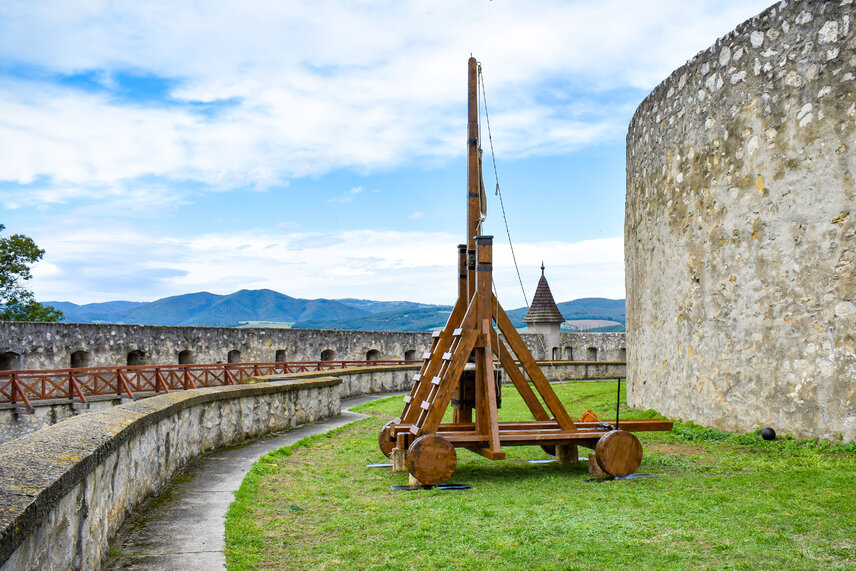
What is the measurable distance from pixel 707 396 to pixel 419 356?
2619 cm

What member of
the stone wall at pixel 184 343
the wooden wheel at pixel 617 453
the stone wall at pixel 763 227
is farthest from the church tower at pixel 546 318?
the wooden wheel at pixel 617 453

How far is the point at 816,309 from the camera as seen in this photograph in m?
7.99

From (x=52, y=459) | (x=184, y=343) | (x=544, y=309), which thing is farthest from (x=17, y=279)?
(x=52, y=459)

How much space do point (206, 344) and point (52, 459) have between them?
2603cm

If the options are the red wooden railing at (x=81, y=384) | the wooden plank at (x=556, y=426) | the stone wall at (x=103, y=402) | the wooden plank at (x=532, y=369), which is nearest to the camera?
the wooden plank at (x=532, y=369)

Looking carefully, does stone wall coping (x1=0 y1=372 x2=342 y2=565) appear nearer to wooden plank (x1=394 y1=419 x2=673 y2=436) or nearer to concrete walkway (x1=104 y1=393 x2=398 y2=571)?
concrete walkway (x1=104 y1=393 x2=398 y2=571)

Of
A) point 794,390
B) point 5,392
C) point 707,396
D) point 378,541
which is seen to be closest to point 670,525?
point 378,541

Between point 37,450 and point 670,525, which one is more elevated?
Result: point 37,450

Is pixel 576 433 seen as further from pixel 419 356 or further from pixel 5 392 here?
pixel 419 356

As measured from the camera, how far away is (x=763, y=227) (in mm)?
8688

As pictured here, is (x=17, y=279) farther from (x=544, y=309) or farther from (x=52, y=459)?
(x=52, y=459)

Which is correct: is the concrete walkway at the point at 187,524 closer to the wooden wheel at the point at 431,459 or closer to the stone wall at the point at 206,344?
the wooden wheel at the point at 431,459

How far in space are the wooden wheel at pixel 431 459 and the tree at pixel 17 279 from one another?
39014mm

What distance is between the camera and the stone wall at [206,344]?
23.6m
